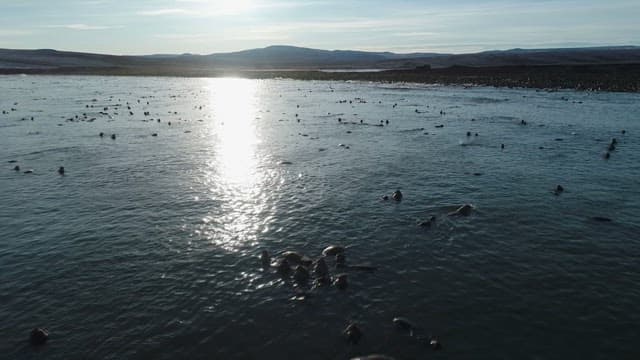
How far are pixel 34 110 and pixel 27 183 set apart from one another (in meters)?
53.8

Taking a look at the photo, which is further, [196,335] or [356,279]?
[356,279]

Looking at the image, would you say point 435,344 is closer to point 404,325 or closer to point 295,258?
point 404,325

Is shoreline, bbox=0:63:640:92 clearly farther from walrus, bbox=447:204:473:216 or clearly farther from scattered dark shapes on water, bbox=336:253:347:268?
scattered dark shapes on water, bbox=336:253:347:268

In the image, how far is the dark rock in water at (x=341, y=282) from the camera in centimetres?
2127

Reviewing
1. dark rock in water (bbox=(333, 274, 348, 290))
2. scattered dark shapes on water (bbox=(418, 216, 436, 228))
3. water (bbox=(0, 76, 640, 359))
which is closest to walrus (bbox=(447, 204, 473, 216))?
water (bbox=(0, 76, 640, 359))

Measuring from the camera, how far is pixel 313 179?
127ft

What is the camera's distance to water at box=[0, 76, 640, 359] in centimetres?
1800

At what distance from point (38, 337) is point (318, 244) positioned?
13736 mm

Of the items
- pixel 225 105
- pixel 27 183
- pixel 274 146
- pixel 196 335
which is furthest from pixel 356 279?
pixel 225 105

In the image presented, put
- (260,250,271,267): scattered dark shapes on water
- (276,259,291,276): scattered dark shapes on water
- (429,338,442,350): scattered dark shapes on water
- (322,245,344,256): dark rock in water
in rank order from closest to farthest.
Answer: (429,338,442,350): scattered dark shapes on water < (276,259,291,276): scattered dark shapes on water < (260,250,271,267): scattered dark shapes on water < (322,245,344,256): dark rock in water

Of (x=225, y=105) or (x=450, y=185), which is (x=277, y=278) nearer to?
(x=450, y=185)

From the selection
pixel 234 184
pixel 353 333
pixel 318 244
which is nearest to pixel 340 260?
pixel 318 244

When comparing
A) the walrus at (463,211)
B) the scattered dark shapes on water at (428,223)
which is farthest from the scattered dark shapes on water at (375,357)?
the walrus at (463,211)

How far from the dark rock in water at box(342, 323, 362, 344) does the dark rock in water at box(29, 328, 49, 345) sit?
37.5ft
